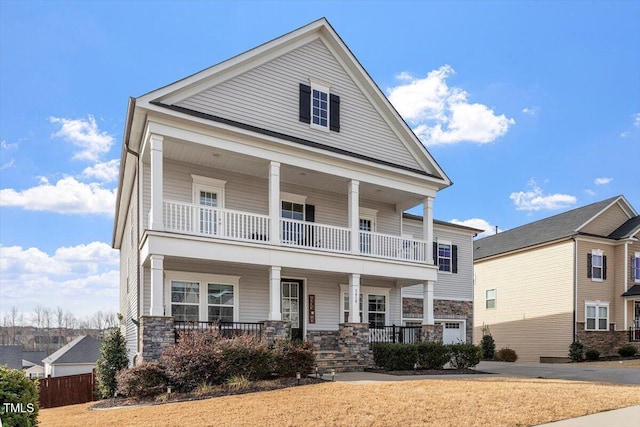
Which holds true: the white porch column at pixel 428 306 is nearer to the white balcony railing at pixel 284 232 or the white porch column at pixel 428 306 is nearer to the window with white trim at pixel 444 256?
the white balcony railing at pixel 284 232

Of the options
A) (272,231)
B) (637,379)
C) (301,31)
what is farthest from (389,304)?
(301,31)

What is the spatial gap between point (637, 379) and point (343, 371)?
863cm

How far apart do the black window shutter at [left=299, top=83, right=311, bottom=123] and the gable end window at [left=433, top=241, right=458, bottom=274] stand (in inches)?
375

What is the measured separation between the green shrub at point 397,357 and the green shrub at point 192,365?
615 centimetres

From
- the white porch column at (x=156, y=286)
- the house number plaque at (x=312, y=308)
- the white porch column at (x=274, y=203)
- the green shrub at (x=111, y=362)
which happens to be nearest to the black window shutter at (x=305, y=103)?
the white porch column at (x=274, y=203)

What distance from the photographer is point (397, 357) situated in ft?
52.9

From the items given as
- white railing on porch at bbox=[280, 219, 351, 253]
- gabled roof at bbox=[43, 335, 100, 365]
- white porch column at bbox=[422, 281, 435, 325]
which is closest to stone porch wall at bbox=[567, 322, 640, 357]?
white porch column at bbox=[422, 281, 435, 325]

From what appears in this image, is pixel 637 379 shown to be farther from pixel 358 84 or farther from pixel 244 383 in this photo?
pixel 358 84

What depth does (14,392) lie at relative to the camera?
22.5 ft

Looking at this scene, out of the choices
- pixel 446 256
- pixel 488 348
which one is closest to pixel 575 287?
pixel 488 348

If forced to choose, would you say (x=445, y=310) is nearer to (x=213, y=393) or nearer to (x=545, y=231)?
(x=545, y=231)

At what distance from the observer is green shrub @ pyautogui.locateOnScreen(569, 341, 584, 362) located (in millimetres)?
26016

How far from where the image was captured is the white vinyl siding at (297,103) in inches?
614

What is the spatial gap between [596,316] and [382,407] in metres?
23.6
